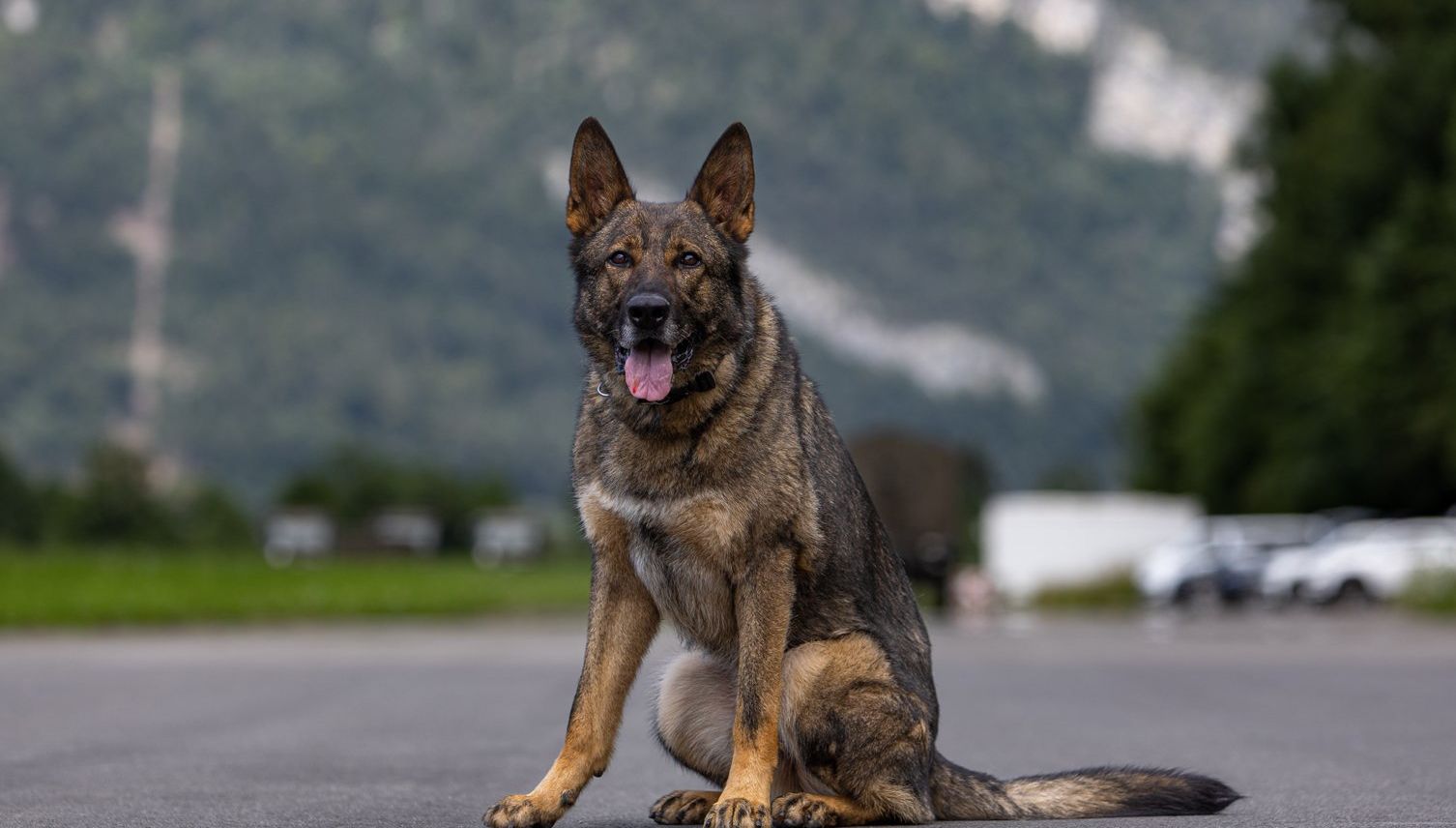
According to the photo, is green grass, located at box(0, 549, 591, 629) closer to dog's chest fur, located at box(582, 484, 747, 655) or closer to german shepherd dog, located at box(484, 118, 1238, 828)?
german shepherd dog, located at box(484, 118, 1238, 828)

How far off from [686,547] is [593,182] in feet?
4.35

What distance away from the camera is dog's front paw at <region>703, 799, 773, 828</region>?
21.8 ft

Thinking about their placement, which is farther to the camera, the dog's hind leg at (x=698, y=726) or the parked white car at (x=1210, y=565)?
the parked white car at (x=1210, y=565)

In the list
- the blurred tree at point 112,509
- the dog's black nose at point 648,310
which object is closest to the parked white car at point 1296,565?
the dog's black nose at point 648,310

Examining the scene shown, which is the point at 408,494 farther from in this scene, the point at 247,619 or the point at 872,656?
the point at 872,656

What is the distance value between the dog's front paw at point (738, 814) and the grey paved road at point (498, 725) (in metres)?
1.08

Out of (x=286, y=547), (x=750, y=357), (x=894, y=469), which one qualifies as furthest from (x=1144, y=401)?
(x=750, y=357)

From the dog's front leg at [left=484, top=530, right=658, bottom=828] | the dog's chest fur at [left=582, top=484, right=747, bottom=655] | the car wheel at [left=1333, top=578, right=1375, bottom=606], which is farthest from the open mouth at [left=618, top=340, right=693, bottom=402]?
the car wheel at [left=1333, top=578, right=1375, bottom=606]

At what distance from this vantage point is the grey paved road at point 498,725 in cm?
845

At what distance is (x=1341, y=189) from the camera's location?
174 feet

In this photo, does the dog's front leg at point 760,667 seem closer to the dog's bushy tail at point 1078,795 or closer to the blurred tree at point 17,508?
the dog's bushy tail at point 1078,795

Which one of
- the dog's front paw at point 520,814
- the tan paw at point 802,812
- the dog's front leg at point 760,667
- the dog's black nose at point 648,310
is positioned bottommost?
the dog's front paw at point 520,814

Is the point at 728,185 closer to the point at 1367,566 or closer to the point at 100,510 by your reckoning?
the point at 1367,566

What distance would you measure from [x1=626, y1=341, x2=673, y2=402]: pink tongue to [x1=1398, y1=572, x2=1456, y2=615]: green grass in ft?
96.3
